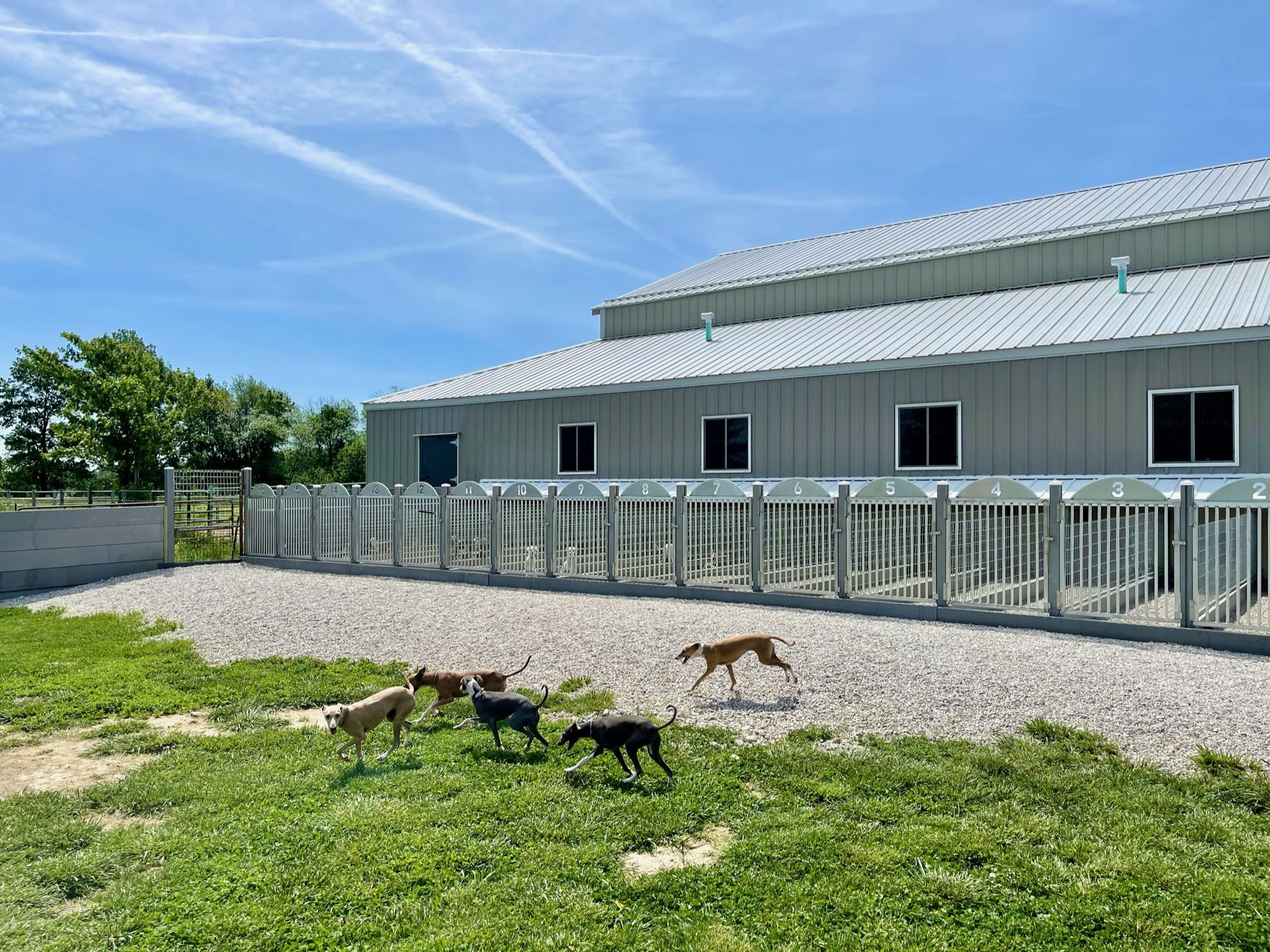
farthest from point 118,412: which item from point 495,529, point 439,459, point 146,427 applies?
point 495,529

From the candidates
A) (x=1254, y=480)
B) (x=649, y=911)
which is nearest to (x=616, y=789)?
(x=649, y=911)

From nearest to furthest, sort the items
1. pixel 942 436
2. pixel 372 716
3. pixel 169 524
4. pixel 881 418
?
1. pixel 372 716
2. pixel 942 436
3. pixel 881 418
4. pixel 169 524

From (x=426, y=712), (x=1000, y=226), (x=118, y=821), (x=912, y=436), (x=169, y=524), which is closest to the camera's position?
(x=118, y=821)

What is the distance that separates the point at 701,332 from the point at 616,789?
19954 millimetres

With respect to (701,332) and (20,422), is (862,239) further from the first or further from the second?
(20,422)

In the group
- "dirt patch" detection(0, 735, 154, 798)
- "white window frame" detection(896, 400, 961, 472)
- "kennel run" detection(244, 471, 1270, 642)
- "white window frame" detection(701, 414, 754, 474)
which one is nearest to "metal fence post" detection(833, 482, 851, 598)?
"kennel run" detection(244, 471, 1270, 642)

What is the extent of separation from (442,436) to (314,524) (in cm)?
616

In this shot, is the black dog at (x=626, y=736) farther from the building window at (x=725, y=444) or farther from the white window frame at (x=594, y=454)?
the white window frame at (x=594, y=454)

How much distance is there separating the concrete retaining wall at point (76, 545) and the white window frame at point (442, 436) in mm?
6639

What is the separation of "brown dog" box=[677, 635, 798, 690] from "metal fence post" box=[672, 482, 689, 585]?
5.26 metres

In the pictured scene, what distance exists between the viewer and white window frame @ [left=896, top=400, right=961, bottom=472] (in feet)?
51.2

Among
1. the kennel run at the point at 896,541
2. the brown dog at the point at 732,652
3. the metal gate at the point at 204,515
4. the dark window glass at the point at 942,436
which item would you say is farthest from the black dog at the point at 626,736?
the metal gate at the point at 204,515

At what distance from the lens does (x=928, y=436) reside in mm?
15961

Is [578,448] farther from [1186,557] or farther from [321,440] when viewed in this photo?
[321,440]
